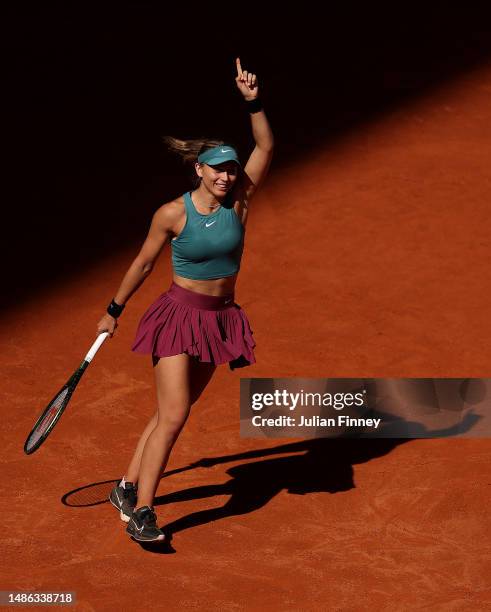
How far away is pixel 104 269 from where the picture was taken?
11.9 meters

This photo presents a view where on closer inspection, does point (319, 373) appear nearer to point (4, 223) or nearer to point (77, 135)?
point (4, 223)

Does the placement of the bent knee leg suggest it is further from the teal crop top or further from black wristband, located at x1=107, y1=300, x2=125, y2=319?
the teal crop top

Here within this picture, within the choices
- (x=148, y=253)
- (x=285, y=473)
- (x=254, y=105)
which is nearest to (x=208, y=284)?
(x=148, y=253)

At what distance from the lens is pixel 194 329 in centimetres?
798

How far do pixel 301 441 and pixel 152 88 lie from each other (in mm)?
6164

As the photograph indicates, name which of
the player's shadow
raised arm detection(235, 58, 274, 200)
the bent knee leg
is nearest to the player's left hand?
raised arm detection(235, 58, 274, 200)

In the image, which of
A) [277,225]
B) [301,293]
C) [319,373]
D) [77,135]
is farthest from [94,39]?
[319,373]

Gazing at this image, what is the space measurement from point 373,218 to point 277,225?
0.81 metres

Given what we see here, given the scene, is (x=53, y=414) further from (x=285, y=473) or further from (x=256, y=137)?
(x=256, y=137)

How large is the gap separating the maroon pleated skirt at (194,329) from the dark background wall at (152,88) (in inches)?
149

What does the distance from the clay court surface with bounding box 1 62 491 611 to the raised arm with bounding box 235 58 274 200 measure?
194cm

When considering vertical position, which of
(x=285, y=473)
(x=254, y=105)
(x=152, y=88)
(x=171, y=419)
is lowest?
(x=285, y=473)

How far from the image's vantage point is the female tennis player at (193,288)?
25.8 ft

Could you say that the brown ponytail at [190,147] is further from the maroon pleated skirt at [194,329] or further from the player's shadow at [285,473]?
the player's shadow at [285,473]
